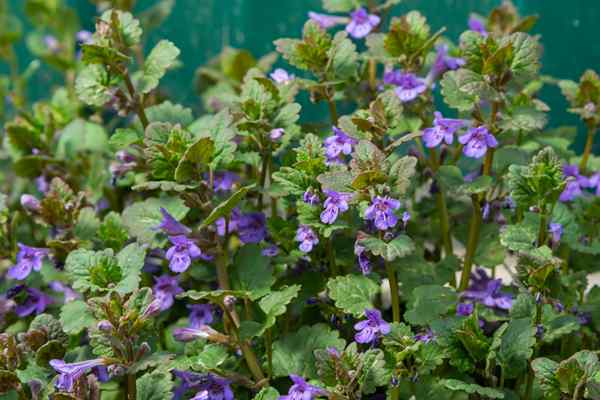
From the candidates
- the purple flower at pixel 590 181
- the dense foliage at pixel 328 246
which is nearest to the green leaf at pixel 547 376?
the dense foliage at pixel 328 246

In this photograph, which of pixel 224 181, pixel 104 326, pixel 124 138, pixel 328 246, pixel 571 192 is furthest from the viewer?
pixel 571 192

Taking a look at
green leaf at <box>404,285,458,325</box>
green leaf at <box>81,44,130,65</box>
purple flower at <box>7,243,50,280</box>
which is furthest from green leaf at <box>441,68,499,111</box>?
purple flower at <box>7,243,50,280</box>

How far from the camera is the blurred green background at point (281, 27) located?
12.8 ft

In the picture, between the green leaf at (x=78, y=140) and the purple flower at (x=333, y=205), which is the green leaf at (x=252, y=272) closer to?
the purple flower at (x=333, y=205)

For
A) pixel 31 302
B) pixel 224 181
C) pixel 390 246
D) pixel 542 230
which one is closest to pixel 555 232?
pixel 542 230

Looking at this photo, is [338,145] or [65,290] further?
[65,290]

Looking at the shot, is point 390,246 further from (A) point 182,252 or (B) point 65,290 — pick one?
(B) point 65,290

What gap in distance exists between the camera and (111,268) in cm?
236

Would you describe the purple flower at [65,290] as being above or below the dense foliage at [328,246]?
below

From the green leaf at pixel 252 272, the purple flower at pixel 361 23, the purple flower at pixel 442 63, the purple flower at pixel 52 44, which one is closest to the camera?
the green leaf at pixel 252 272

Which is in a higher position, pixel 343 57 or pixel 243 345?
pixel 343 57

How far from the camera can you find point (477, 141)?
8.05ft

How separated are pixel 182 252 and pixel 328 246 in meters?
0.44

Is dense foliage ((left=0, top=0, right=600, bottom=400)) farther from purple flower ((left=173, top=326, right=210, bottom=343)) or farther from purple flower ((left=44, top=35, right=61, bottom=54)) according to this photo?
purple flower ((left=44, top=35, right=61, bottom=54))
